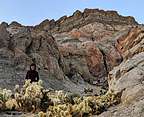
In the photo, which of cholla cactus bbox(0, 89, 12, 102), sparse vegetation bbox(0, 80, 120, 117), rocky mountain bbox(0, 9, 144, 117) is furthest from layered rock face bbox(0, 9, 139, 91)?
sparse vegetation bbox(0, 80, 120, 117)

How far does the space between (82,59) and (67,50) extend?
8.01 feet

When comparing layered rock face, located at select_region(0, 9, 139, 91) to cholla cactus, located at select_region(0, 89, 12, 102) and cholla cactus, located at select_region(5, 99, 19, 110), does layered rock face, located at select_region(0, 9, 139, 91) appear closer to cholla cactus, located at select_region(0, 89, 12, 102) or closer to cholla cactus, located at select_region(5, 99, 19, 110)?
cholla cactus, located at select_region(0, 89, 12, 102)

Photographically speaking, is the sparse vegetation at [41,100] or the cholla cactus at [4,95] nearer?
the sparse vegetation at [41,100]

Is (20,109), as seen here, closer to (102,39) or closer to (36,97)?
(36,97)

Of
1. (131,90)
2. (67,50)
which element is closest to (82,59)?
(67,50)

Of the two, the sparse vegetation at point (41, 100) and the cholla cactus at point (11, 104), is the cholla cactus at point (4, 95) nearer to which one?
the sparse vegetation at point (41, 100)

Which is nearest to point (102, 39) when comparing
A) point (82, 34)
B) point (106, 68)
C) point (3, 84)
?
point (82, 34)

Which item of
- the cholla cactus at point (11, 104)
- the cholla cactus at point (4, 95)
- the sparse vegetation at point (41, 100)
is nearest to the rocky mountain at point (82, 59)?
the sparse vegetation at point (41, 100)

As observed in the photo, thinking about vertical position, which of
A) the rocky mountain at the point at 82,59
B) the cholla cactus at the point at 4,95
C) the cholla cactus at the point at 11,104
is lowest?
the cholla cactus at the point at 11,104

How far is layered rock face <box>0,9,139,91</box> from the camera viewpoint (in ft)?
132

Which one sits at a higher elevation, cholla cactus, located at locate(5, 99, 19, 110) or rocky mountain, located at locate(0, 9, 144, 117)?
rocky mountain, located at locate(0, 9, 144, 117)

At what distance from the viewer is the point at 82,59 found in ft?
196

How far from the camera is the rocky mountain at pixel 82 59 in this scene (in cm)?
1538

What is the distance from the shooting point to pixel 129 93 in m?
14.0
